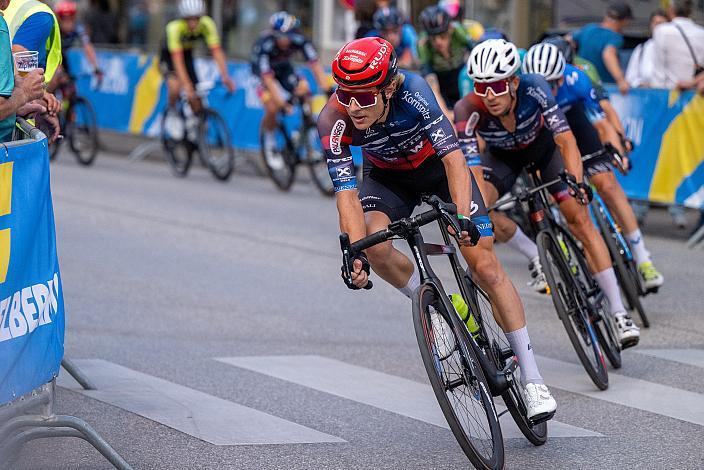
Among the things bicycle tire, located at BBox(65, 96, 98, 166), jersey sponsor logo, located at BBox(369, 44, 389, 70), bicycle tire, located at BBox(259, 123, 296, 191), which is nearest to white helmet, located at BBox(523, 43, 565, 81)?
jersey sponsor logo, located at BBox(369, 44, 389, 70)

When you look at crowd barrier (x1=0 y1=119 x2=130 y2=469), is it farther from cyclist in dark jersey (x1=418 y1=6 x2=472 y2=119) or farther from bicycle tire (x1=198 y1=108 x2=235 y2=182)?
bicycle tire (x1=198 y1=108 x2=235 y2=182)

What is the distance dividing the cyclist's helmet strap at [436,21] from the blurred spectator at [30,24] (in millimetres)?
5974

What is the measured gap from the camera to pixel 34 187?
516 centimetres

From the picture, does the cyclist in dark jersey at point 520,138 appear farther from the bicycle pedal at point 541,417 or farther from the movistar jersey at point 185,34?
the movistar jersey at point 185,34

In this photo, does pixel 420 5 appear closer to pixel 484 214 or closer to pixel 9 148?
pixel 484 214

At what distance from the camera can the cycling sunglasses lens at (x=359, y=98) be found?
5.80 metres

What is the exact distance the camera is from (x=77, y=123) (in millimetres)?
19188

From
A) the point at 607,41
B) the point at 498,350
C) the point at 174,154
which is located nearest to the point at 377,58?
the point at 498,350

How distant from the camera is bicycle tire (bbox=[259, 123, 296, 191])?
16422mm

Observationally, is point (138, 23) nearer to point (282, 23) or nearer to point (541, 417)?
point (282, 23)

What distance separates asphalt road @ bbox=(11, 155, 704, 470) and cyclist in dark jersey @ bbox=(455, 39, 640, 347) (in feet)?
2.24

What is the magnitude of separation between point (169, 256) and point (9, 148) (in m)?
6.93

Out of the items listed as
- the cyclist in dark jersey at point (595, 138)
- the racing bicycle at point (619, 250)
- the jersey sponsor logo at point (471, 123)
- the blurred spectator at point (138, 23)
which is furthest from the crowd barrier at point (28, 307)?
the blurred spectator at point (138, 23)

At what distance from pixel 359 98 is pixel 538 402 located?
162cm
